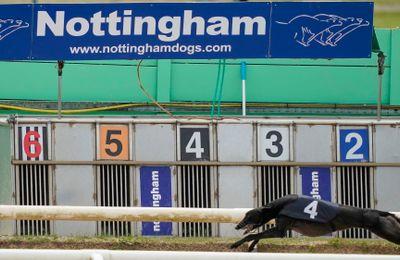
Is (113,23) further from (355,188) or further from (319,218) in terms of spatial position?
(319,218)

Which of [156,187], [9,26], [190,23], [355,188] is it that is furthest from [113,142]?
[355,188]

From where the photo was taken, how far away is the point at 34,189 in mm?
10383

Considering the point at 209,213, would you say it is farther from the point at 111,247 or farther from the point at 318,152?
the point at 318,152

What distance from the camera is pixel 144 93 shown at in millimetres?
12594

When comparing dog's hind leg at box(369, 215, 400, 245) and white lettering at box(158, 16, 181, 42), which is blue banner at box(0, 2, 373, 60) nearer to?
white lettering at box(158, 16, 181, 42)

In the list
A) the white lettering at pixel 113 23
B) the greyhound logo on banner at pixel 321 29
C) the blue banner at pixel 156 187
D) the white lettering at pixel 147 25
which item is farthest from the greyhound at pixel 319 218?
the white lettering at pixel 113 23

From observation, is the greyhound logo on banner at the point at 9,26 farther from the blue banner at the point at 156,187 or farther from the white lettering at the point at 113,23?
the blue banner at the point at 156,187

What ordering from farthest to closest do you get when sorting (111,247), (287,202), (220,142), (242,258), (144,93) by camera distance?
1. (144,93)
2. (220,142)
3. (111,247)
4. (287,202)
5. (242,258)

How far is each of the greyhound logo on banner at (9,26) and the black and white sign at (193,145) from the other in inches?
69.9

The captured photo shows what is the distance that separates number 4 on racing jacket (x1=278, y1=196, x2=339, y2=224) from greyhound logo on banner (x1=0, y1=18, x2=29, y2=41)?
10.8 feet

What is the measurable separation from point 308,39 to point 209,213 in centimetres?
Answer: 238

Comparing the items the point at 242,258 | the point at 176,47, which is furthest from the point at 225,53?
the point at 242,258

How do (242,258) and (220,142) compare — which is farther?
(220,142)

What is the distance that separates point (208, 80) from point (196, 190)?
101 inches
